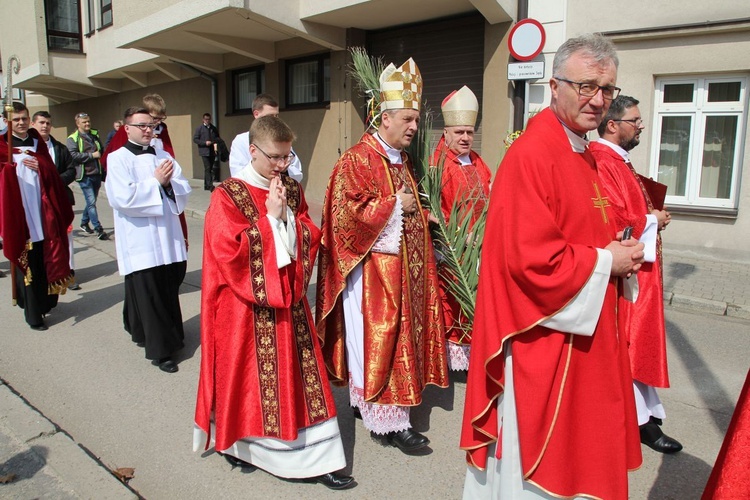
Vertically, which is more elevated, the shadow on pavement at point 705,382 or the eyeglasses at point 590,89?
the eyeglasses at point 590,89

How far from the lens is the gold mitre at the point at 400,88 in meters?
3.44

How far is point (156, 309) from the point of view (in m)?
4.70

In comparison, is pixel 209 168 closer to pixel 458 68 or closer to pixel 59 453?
pixel 458 68

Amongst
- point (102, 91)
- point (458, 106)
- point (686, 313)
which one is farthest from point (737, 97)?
point (102, 91)

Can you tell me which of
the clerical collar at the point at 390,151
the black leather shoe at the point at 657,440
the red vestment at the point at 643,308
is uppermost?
the clerical collar at the point at 390,151

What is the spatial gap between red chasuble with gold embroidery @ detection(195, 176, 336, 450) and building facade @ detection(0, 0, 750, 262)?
3055 mm

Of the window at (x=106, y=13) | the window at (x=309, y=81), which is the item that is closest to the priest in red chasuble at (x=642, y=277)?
the window at (x=309, y=81)

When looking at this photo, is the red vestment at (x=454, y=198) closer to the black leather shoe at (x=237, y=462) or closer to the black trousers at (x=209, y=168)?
the black leather shoe at (x=237, y=462)

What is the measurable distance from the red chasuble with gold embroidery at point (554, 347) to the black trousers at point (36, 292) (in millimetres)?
5136

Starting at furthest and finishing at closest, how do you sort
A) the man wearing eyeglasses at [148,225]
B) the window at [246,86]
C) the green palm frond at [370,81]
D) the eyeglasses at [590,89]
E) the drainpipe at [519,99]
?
the window at [246,86] < the drainpipe at [519,99] < the man wearing eyeglasses at [148,225] < the green palm frond at [370,81] < the eyeglasses at [590,89]

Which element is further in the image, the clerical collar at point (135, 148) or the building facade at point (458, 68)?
the building facade at point (458, 68)

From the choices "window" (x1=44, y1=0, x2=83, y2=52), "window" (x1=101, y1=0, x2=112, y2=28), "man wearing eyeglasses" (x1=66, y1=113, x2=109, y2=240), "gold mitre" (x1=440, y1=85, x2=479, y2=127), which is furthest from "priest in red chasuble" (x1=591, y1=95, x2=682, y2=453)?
"window" (x1=44, y1=0, x2=83, y2=52)

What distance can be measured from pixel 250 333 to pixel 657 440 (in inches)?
96.3

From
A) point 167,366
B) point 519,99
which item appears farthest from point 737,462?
point 519,99
